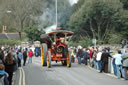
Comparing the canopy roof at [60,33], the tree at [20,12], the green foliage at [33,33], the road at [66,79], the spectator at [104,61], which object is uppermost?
the tree at [20,12]

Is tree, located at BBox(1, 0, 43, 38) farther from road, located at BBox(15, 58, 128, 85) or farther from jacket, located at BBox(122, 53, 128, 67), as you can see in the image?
jacket, located at BBox(122, 53, 128, 67)

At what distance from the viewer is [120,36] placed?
4488cm

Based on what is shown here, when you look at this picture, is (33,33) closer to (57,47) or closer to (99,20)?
(99,20)

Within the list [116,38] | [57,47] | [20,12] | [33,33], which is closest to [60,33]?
[57,47]

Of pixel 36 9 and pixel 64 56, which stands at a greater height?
pixel 36 9

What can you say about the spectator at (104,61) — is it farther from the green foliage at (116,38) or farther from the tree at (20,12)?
the tree at (20,12)

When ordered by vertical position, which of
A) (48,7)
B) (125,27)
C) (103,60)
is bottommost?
(103,60)

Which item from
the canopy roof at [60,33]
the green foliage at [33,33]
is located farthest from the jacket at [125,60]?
the green foliage at [33,33]

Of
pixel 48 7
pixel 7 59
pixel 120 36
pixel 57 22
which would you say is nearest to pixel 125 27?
pixel 120 36

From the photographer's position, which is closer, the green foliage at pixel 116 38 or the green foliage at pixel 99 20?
the green foliage at pixel 116 38

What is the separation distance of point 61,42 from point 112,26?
26.8m

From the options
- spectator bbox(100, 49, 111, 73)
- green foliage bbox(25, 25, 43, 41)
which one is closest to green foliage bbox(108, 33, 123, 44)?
green foliage bbox(25, 25, 43, 41)

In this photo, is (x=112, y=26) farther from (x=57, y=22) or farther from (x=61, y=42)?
(x=61, y=42)

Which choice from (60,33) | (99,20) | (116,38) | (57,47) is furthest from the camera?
(99,20)
